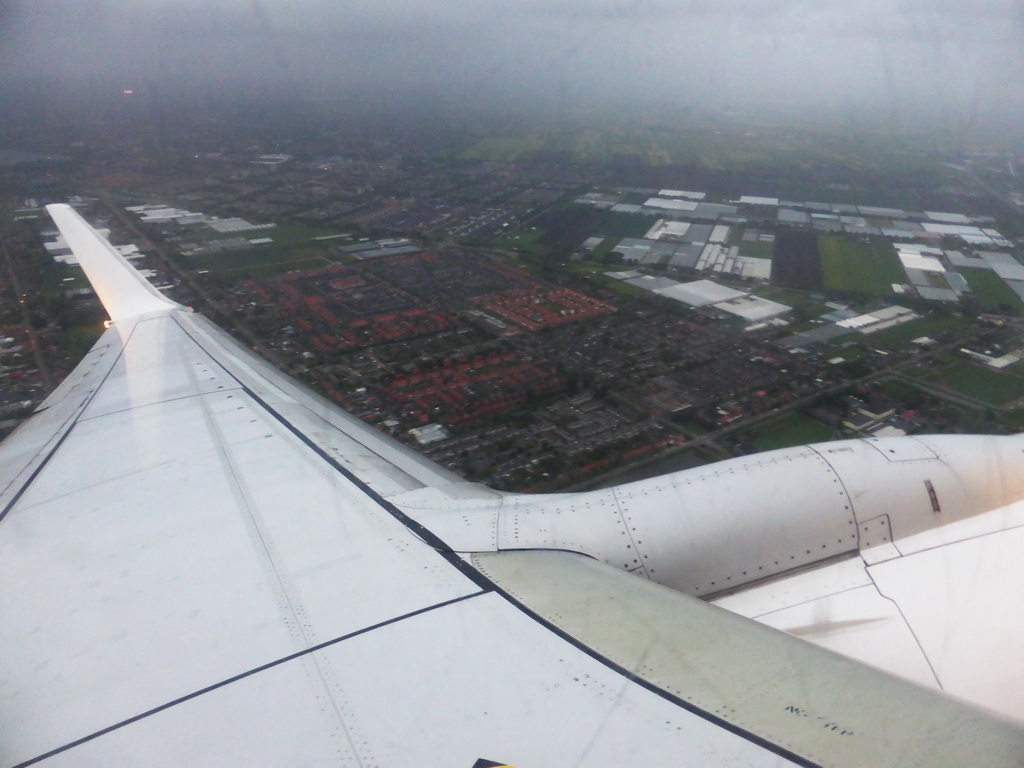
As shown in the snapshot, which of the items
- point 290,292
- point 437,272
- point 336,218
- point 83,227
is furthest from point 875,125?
point 83,227

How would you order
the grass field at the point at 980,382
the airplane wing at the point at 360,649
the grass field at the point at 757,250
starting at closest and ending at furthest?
the airplane wing at the point at 360,649
the grass field at the point at 980,382
the grass field at the point at 757,250

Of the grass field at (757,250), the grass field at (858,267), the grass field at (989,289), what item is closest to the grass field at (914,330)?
the grass field at (989,289)

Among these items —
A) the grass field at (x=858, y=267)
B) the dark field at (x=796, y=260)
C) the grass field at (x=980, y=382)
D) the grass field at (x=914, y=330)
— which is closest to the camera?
the grass field at (x=980, y=382)

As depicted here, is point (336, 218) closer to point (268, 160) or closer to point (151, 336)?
point (268, 160)

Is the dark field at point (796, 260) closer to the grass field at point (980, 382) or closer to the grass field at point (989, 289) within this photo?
the grass field at point (989, 289)

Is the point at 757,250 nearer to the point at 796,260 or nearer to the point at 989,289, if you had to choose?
the point at 796,260

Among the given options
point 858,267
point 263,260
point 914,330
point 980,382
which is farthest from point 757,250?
point 263,260

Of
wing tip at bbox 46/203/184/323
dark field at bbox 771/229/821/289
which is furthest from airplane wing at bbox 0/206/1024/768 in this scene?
dark field at bbox 771/229/821/289
